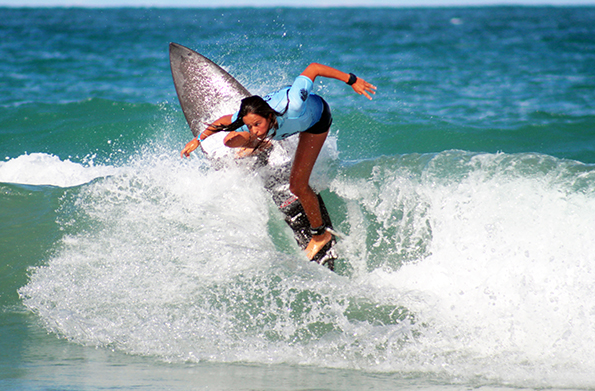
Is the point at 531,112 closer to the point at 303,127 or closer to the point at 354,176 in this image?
the point at 354,176

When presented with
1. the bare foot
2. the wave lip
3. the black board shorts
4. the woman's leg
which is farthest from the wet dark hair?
the wave lip

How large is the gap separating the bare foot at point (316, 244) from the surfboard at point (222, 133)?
5cm

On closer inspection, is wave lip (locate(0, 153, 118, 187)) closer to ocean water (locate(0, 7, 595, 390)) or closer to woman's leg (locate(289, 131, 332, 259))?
ocean water (locate(0, 7, 595, 390))

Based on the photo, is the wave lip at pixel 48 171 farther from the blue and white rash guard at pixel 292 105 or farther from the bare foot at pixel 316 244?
the blue and white rash guard at pixel 292 105

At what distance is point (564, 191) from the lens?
4.70 m

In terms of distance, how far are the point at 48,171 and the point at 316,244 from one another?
14.0 feet

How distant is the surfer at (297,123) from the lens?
389cm

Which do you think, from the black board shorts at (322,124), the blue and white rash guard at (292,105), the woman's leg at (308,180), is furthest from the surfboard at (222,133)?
the blue and white rash guard at (292,105)

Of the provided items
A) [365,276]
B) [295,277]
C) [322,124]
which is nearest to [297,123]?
[322,124]

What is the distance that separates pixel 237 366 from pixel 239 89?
3.56m

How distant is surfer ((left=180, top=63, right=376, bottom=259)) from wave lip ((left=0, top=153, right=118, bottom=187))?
3.35 metres

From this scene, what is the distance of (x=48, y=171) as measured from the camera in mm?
7023

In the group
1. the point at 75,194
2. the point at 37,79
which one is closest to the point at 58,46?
the point at 37,79

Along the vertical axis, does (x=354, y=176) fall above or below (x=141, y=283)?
above
